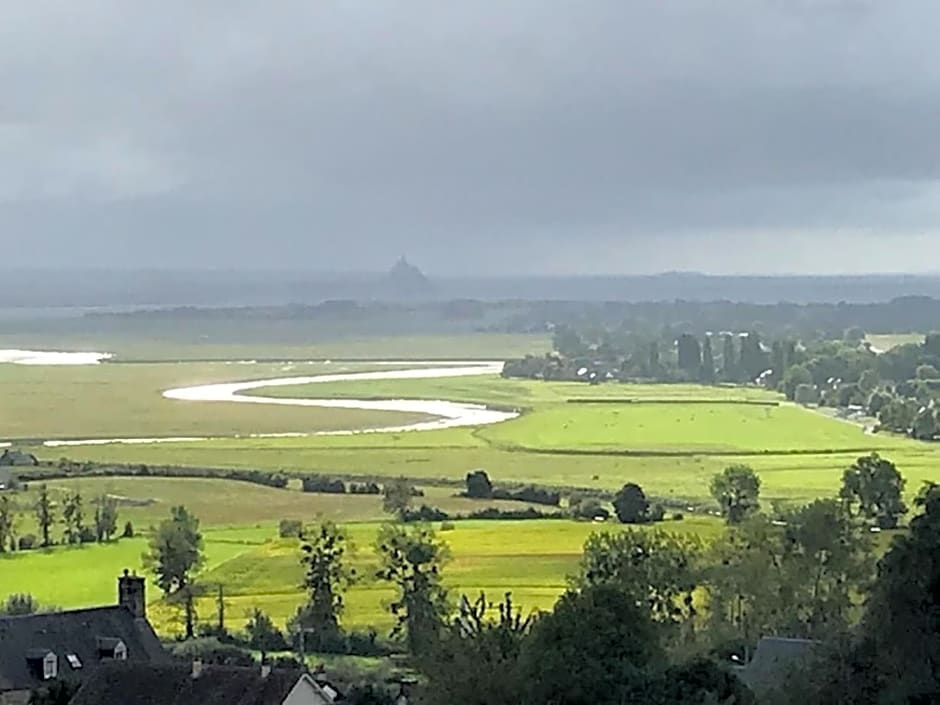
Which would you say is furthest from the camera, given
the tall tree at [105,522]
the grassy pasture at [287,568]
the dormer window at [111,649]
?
the tall tree at [105,522]

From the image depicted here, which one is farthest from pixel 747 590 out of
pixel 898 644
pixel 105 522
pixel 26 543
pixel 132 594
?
pixel 26 543

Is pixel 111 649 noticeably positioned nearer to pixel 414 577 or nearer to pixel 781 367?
pixel 414 577

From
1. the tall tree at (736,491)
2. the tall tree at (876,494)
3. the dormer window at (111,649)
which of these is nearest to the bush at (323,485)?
the tall tree at (736,491)

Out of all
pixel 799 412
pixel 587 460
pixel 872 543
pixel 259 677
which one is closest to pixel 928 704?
pixel 259 677

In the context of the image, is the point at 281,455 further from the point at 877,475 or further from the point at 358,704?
the point at 358,704

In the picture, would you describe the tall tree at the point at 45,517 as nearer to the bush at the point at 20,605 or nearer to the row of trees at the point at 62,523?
the row of trees at the point at 62,523

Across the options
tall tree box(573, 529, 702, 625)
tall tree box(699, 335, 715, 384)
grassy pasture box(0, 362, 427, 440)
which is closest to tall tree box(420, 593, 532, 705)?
tall tree box(573, 529, 702, 625)

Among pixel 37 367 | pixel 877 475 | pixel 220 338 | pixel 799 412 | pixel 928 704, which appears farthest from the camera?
pixel 220 338
